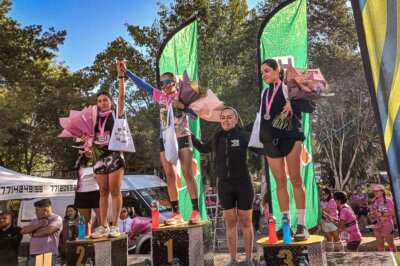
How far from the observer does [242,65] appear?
18906mm

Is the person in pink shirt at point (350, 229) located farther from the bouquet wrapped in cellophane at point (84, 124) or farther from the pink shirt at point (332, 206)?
the bouquet wrapped in cellophane at point (84, 124)

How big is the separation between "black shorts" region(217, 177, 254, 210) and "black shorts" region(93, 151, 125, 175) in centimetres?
129

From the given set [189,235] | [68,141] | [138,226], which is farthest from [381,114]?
[68,141]

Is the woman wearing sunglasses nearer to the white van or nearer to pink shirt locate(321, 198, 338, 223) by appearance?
pink shirt locate(321, 198, 338, 223)

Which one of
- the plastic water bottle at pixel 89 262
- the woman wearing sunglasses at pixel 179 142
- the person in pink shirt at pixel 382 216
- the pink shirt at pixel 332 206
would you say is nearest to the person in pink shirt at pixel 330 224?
the pink shirt at pixel 332 206

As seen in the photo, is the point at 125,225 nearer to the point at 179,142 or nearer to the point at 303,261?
the point at 179,142

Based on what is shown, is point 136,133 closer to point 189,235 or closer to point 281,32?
point 281,32

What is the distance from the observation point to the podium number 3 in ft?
12.1

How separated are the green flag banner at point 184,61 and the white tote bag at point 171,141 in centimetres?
214

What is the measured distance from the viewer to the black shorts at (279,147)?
409 cm

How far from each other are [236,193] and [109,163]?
1556 mm

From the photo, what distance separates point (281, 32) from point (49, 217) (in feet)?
15.3

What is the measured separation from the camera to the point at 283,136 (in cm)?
410

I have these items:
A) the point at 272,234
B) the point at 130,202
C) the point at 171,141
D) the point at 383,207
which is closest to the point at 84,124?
the point at 171,141
